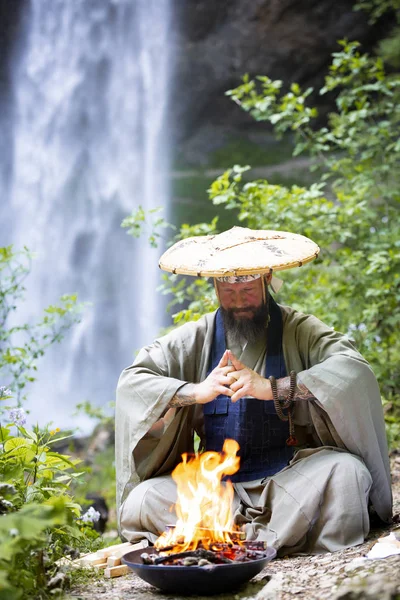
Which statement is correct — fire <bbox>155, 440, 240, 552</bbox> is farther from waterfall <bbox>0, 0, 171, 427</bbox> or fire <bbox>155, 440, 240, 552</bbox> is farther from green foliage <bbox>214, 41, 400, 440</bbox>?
waterfall <bbox>0, 0, 171, 427</bbox>

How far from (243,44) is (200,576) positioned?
13.2 metres

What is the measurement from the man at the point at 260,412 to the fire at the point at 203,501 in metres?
0.09

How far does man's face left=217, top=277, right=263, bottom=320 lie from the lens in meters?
3.55

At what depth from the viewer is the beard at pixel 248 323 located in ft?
11.8

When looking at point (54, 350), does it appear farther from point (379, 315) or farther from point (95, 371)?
point (379, 315)

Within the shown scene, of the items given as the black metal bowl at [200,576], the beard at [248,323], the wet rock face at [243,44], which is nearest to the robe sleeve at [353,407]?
the beard at [248,323]

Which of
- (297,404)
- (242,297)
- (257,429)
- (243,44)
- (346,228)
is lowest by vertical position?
(257,429)

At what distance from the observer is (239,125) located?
14.5 m

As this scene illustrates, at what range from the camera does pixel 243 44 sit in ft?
46.3

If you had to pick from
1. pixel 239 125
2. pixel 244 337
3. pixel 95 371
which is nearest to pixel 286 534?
pixel 244 337

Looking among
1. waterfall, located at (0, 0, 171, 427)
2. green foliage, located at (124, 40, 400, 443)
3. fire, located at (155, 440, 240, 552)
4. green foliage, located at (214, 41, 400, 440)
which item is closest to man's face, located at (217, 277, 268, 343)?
fire, located at (155, 440, 240, 552)

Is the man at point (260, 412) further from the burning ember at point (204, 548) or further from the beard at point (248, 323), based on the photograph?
the burning ember at point (204, 548)

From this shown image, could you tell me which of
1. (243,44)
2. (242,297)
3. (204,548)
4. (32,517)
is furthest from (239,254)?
(243,44)

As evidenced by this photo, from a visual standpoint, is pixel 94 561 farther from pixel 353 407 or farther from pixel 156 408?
pixel 353 407
